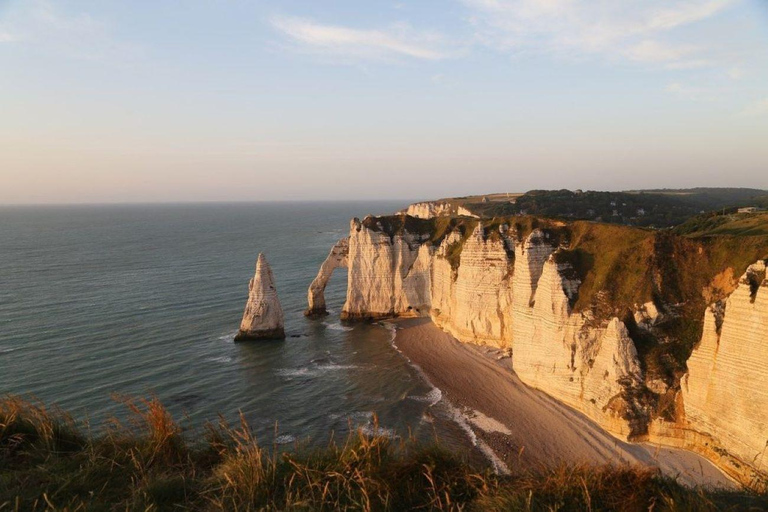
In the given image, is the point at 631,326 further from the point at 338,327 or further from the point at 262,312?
the point at 262,312

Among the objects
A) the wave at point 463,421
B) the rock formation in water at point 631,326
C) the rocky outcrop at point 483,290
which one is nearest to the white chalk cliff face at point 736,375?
the rock formation in water at point 631,326

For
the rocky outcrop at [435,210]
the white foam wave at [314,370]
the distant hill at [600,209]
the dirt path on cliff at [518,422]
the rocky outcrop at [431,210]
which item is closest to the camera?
the dirt path on cliff at [518,422]

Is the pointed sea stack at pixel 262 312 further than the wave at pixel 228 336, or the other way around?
the pointed sea stack at pixel 262 312

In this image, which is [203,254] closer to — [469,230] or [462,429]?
[469,230]

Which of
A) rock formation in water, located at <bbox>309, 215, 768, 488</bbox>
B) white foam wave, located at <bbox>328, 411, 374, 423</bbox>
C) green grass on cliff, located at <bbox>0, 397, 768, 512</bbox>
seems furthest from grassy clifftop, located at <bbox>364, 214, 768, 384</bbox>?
green grass on cliff, located at <bbox>0, 397, 768, 512</bbox>

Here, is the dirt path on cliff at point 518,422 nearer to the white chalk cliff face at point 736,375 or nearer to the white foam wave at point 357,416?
the white chalk cliff face at point 736,375

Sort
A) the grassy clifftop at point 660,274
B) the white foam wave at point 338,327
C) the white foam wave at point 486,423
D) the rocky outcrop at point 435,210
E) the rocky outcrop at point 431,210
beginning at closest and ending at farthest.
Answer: the grassy clifftop at point 660,274, the white foam wave at point 486,423, the white foam wave at point 338,327, the rocky outcrop at point 435,210, the rocky outcrop at point 431,210

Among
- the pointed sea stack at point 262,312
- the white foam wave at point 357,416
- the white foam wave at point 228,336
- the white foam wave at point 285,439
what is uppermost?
the pointed sea stack at point 262,312
